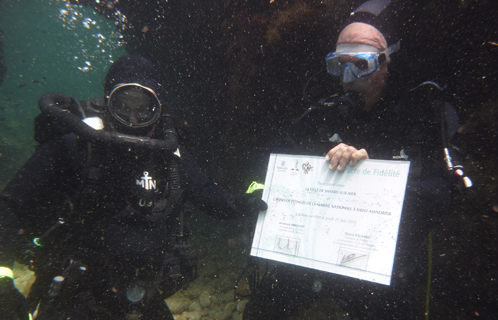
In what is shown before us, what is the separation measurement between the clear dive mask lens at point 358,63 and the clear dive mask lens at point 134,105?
209 centimetres

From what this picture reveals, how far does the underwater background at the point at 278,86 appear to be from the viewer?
98.5 inches

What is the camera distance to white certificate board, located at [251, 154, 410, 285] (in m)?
1.60

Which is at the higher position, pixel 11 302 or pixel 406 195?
pixel 406 195

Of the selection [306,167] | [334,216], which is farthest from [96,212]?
[334,216]

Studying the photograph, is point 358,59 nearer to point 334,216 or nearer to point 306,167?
point 306,167

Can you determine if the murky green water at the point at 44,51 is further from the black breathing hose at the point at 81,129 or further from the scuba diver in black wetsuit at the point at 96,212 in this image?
the scuba diver in black wetsuit at the point at 96,212

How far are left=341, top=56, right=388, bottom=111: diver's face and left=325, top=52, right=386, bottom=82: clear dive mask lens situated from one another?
16 mm

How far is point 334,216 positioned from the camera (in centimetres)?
176

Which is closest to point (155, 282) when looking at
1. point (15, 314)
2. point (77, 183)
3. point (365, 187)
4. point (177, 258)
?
Result: point (177, 258)

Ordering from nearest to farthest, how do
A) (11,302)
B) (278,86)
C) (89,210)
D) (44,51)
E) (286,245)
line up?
(11,302) < (286,245) < (89,210) < (278,86) < (44,51)

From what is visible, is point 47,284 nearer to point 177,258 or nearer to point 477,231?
point 177,258

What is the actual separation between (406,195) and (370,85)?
1.26 meters

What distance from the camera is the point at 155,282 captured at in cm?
213

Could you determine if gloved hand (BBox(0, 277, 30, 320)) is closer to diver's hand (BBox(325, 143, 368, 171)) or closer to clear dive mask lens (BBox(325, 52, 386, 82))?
diver's hand (BBox(325, 143, 368, 171))
